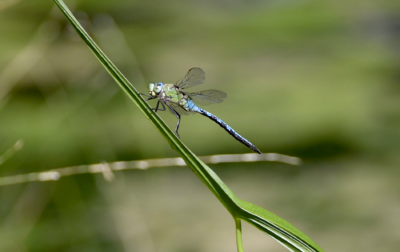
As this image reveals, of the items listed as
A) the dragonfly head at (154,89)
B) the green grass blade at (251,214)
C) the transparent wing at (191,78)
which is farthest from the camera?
the transparent wing at (191,78)

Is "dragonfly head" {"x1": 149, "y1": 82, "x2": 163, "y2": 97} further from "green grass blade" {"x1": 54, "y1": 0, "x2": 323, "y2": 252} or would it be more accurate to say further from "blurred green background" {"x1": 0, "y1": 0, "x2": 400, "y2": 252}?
"green grass blade" {"x1": 54, "y1": 0, "x2": 323, "y2": 252}

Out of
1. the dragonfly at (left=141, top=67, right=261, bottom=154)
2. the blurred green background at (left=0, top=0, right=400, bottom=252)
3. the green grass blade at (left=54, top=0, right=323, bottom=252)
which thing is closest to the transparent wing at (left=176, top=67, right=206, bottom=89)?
the dragonfly at (left=141, top=67, right=261, bottom=154)

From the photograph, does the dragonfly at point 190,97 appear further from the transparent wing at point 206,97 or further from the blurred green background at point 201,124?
the blurred green background at point 201,124

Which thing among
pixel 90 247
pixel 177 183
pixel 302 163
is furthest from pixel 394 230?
pixel 90 247

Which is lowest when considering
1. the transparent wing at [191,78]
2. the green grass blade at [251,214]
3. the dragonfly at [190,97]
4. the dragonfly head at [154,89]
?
the green grass blade at [251,214]

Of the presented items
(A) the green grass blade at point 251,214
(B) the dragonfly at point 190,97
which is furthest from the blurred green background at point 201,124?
(A) the green grass blade at point 251,214

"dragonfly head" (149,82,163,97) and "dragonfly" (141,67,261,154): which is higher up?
"dragonfly" (141,67,261,154)

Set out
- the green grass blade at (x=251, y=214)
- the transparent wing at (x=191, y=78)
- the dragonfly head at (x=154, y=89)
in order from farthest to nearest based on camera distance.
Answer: the transparent wing at (x=191, y=78), the dragonfly head at (x=154, y=89), the green grass blade at (x=251, y=214)

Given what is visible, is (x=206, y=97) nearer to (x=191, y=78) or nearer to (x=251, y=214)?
(x=191, y=78)
